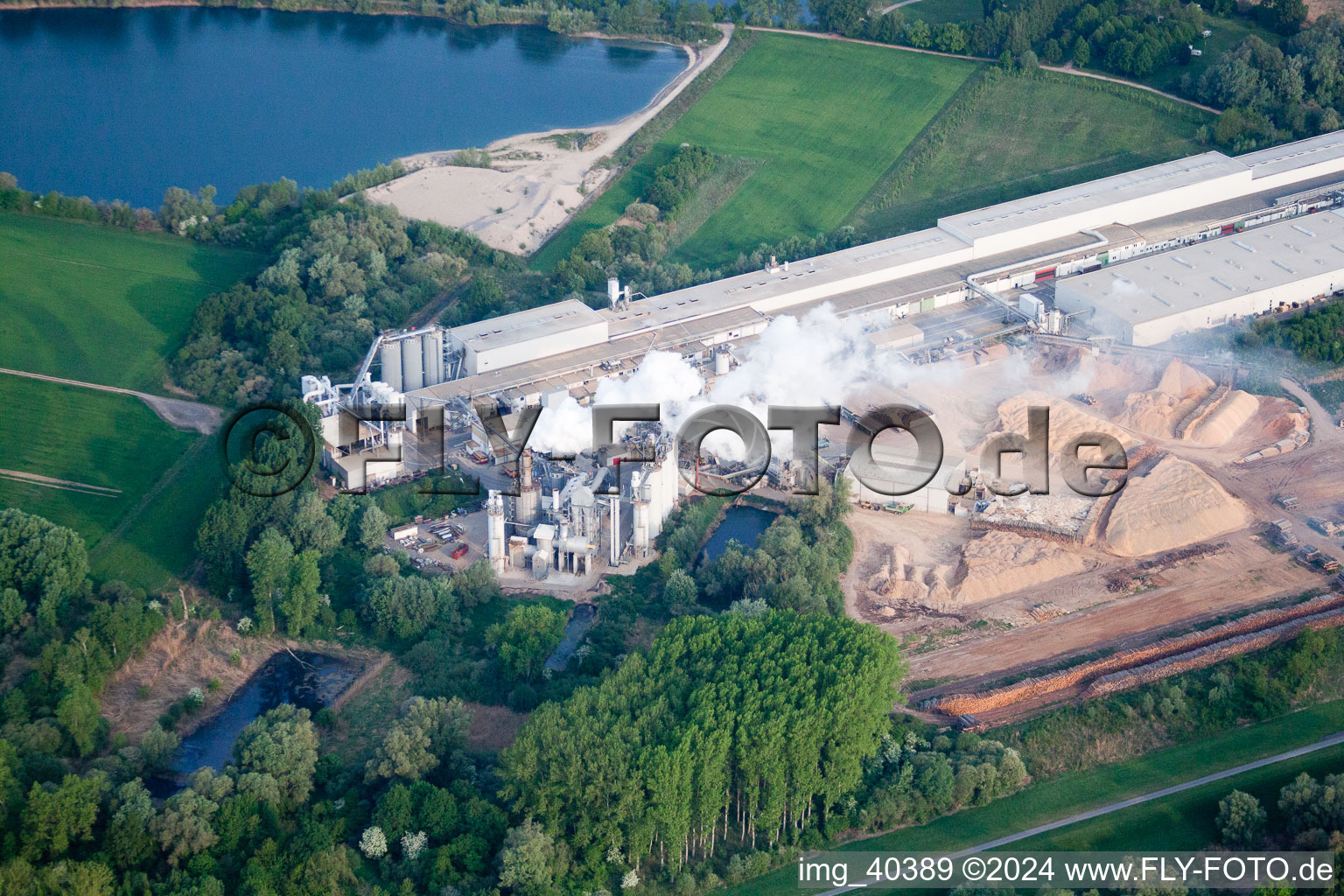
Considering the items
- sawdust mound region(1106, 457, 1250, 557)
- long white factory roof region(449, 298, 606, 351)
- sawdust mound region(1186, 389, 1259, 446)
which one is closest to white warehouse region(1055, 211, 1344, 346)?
sawdust mound region(1186, 389, 1259, 446)

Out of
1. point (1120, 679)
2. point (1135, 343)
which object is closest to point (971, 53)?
point (1135, 343)

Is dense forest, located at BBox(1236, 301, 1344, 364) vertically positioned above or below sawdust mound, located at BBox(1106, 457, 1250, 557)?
above

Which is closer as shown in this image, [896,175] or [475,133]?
[896,175]

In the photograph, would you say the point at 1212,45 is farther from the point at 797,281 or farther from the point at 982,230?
the point at 797,281

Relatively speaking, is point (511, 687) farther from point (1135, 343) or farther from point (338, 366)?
point (1135, 343)

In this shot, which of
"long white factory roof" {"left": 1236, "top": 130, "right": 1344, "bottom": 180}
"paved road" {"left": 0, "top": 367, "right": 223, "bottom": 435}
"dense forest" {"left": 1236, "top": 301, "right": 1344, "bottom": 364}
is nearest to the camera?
"paved road" {"left": 0, "top": 367, "right": 223, "bottom": 435}

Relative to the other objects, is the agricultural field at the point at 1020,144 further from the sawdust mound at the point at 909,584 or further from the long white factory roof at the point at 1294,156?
the sawdust mound at the point at 909,584

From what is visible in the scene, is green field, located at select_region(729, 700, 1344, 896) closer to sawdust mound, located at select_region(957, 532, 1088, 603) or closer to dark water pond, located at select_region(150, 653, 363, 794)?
sawdust mound, located at select_region(957, 532, 1088, 603)
